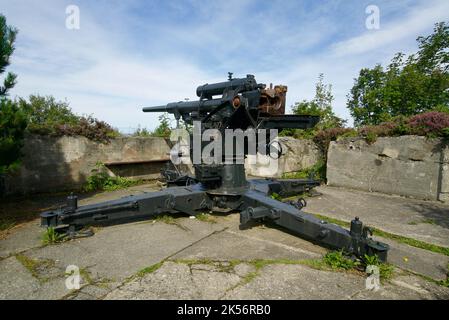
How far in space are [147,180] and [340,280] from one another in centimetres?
701

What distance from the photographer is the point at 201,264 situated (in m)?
2.88

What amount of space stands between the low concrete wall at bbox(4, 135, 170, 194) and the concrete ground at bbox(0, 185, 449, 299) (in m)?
2.44

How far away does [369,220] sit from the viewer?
4.58 meters

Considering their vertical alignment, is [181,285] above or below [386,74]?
below

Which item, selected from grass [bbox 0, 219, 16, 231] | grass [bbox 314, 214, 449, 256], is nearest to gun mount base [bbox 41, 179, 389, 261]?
grass [bbox 314, 214, 449, 256]

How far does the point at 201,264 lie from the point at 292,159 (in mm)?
7434

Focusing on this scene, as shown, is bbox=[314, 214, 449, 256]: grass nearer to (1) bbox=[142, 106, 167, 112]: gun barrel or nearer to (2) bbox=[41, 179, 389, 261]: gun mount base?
(2) bbox=[41, 179, 389, 261]: gun mount base

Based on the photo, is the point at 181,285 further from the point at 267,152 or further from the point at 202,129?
the point at 267,152

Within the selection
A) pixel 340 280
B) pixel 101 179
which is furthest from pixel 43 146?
pixel 340 280

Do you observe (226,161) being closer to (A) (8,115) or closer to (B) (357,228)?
(B) (357,228)

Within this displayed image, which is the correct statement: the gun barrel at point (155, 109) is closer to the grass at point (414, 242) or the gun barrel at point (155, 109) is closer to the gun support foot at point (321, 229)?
the gun support foot at point (321, 229)

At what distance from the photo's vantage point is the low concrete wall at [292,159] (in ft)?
31.5

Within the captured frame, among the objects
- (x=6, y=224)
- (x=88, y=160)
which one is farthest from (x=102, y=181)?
(x=6, y=224)

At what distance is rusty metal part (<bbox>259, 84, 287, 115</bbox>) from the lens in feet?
14.0
